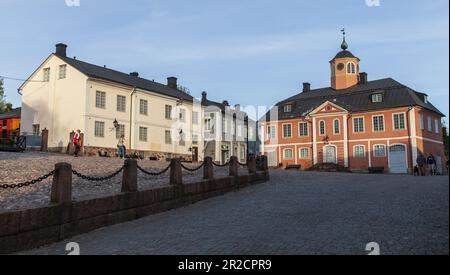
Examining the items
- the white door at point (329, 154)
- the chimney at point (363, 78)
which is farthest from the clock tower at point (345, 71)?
the white door at point (329, 154)

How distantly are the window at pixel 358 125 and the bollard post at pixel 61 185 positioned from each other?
37112 millimetres

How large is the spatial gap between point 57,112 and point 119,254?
31579mm

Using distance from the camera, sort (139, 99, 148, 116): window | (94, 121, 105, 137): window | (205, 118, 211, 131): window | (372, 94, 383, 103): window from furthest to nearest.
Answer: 1. (205, 118, 211, 131): window
2. (372, 94, 383, 103): window
3. (139, 99, 148, 116): window
4. (94, 121, 105, 137): window

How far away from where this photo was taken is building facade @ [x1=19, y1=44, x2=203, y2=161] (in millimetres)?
34250

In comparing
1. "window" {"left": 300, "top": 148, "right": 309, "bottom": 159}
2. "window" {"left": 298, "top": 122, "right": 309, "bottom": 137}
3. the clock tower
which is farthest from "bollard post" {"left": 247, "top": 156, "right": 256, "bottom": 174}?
the clock tower

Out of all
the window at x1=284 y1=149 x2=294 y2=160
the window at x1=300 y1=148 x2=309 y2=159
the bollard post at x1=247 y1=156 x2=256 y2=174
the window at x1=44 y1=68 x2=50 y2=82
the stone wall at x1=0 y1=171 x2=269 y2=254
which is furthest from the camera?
the window at x1=284 y1=149 x2=294 y2=160

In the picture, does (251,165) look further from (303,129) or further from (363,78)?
(363,78)

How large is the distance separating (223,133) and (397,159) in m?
18.7

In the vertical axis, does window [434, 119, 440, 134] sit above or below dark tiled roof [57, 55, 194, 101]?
below

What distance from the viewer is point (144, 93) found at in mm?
38688

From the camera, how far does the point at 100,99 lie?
35062mm

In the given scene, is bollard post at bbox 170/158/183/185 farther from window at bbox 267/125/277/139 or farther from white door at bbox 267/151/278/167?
window at bbox 267/125/277/139

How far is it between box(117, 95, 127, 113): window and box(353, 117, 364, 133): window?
73.2ft
